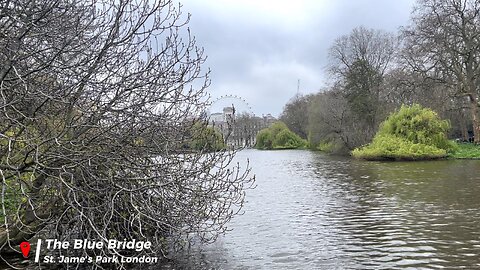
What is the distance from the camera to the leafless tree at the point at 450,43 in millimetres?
27375

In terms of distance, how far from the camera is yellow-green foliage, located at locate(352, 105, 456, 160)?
26.8 m

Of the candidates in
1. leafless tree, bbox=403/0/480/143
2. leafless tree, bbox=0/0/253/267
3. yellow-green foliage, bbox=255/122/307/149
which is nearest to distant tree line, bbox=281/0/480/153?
leafless tree, bbox=403/0/480/143

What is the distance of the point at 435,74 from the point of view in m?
29.4

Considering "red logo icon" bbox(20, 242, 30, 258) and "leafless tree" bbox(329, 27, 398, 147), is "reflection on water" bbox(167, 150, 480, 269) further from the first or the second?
"leafless tree" bbox(329, 27, 398, 147)

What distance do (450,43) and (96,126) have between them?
2705 centimetres

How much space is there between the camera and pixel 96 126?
521 cm

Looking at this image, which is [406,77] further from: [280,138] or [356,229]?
[280,138]

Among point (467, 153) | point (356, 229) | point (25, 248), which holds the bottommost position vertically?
point (356, 229)

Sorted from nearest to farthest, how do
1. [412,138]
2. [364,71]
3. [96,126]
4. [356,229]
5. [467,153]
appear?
[96,126]
[356,229]
[467,153]
[412,138]
[364,71]

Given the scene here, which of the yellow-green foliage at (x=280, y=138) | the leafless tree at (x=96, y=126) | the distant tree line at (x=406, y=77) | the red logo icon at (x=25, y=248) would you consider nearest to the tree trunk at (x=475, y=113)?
the distant tree line at (x=406, y=77)

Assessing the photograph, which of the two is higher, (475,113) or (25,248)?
(475,113)

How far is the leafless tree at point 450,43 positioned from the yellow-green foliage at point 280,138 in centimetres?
3206

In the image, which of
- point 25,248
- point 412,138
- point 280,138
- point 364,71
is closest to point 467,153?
point 412,138

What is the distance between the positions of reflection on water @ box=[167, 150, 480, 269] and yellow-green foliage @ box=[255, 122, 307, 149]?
4543 centimetres
